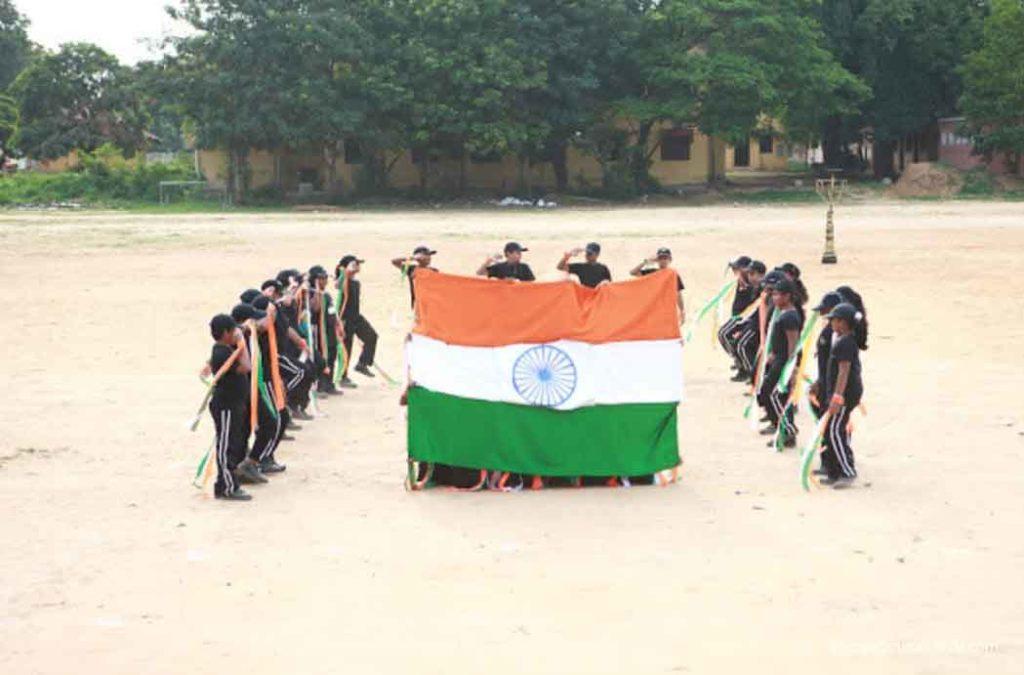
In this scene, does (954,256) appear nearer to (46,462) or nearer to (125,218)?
(46,462)

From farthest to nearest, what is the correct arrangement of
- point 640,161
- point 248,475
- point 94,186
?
point 94,186
point 640,161
point 248,475

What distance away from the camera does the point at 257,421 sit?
1020 centimetres

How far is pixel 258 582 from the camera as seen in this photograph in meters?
7.68

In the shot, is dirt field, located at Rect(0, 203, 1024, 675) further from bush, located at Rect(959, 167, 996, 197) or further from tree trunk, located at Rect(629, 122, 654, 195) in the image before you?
tree trunk, located at Rect(629, 122, 654, 195)

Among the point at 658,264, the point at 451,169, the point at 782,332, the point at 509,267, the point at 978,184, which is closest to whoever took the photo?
the point at 782,332

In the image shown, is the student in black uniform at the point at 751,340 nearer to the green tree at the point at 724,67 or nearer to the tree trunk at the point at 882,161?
the green tree at the point at 724,67

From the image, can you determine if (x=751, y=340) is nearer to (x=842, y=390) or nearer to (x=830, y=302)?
(x=830, y=302)

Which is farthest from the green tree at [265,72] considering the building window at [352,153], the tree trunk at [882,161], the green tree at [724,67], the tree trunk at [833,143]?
the tree trunk at [882,161]

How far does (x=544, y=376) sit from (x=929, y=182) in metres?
44.8

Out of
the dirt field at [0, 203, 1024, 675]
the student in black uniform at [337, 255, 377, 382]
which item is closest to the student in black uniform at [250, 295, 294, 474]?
the dirt field at [0, 203, 1024, 675]

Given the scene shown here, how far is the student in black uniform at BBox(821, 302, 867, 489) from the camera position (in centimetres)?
977

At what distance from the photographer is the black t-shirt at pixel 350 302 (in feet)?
47.8

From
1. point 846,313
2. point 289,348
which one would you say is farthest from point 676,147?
→ point 846,313

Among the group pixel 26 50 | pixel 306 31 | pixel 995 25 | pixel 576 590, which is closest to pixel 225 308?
pixel 576 590
